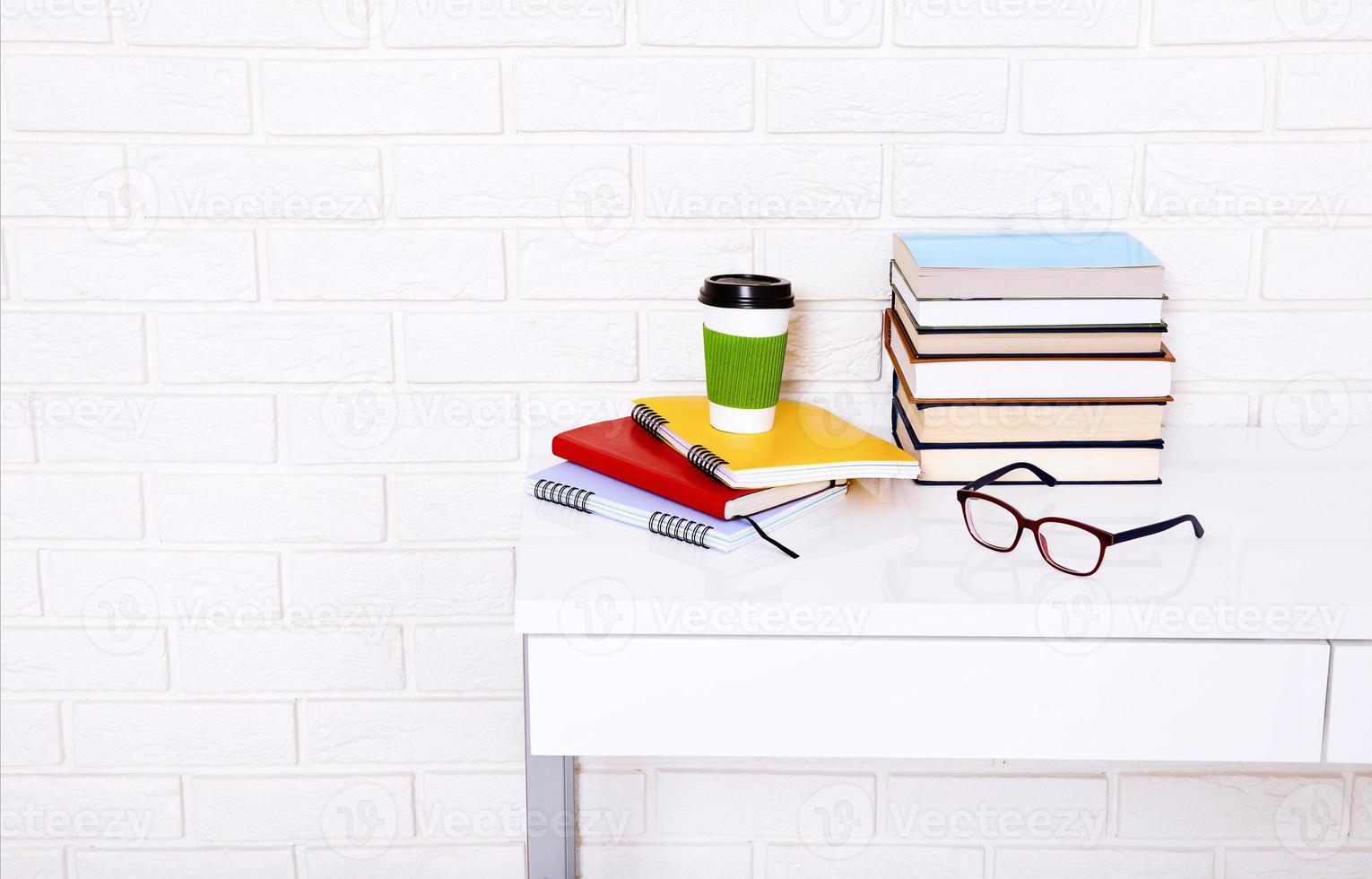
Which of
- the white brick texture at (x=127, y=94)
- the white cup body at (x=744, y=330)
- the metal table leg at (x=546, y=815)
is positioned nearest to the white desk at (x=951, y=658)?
the white cup body at (x=744, y=330)

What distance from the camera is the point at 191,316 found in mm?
1259

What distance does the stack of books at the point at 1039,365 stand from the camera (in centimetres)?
104

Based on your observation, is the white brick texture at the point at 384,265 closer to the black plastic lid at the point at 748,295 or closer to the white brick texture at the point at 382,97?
the white brick texture at the point at 382,97

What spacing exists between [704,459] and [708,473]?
0.01 meters

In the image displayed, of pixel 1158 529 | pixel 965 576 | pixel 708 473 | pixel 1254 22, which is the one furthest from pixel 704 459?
pixel 1254 22

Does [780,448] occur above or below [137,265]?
below

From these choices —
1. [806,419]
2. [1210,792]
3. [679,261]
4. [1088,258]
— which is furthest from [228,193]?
[1210,792]

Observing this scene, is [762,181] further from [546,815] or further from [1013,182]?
[546,815]

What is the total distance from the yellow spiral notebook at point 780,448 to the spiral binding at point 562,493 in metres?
0.09

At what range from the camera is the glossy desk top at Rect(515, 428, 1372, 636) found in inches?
32.8

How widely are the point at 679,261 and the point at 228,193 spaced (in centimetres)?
44

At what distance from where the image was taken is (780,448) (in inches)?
40.7

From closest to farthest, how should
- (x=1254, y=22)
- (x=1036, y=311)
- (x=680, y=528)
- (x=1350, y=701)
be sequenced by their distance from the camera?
(x=1350, y=701), (x=680, y=528), (x=1036, y=311), (x=1254, y=22)

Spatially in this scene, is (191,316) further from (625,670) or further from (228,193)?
(625,670)
